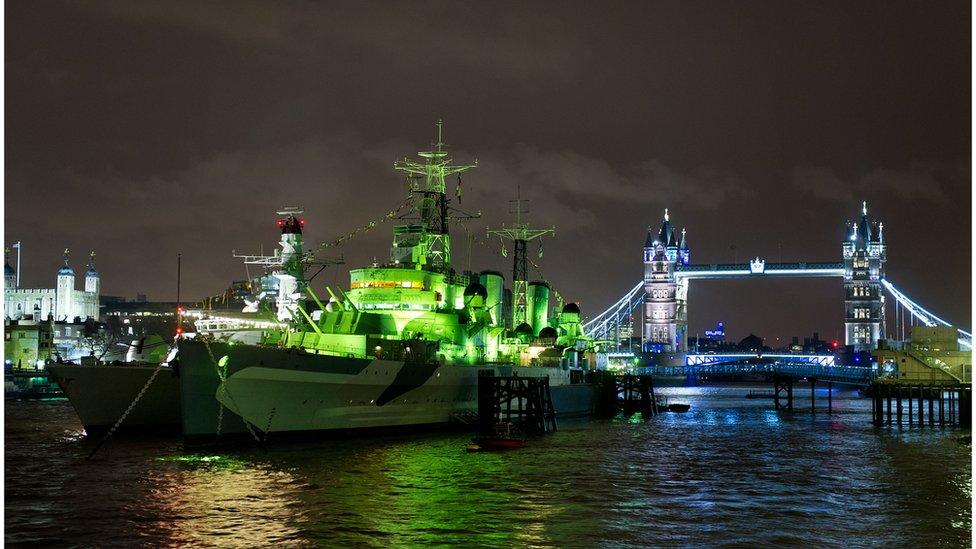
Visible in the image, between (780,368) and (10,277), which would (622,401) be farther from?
(10,277)

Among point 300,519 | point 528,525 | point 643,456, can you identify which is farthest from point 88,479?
point 643,456

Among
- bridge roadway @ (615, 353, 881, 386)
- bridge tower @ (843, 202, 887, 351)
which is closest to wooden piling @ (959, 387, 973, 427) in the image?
bridge roadway @ (615, 353, 881, 386)

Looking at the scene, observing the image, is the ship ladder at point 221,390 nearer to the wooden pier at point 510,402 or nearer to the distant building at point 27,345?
the wooden pier at point 510,402

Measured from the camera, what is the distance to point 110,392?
149 ft

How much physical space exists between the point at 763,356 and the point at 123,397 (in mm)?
153468

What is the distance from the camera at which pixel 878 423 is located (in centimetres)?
6291

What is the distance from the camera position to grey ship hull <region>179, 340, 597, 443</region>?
36.9 metres

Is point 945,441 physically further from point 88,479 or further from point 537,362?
point 88,479

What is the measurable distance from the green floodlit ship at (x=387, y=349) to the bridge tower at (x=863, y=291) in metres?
140

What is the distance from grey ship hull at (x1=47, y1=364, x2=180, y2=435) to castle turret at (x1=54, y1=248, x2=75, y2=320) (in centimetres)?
15578

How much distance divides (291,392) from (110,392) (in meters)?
11.7

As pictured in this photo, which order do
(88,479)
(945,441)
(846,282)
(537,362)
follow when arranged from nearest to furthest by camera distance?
(88,479)
(945,441)
(537,362)
(846,282)

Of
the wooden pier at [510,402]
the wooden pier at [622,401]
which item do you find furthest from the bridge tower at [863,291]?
the wooden pier at [510,402]

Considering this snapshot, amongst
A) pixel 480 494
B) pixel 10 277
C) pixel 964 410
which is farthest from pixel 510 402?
pixel 10 277
